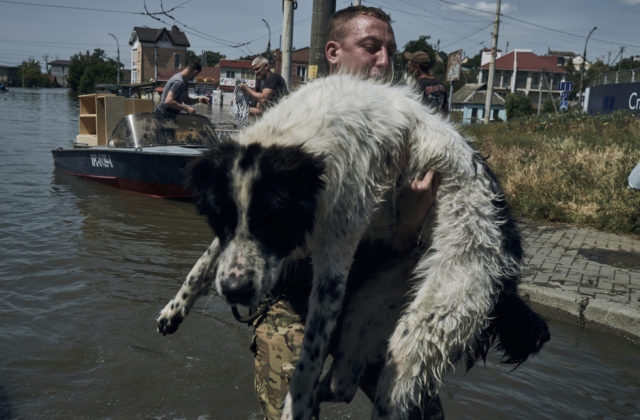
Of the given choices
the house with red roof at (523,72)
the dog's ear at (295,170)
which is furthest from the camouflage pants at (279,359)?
the house with red roof at (523,72)

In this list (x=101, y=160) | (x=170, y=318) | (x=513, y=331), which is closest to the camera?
(x=513, y=331)

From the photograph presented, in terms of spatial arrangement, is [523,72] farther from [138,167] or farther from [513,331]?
[513,331]

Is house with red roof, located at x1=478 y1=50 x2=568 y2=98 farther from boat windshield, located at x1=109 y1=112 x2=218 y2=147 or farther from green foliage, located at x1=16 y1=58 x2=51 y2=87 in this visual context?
green foliage, located at x1=16 y1=58 x2=51 y2=87

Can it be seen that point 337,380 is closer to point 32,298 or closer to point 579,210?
point 32,298

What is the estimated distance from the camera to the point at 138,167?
13469 millimetres

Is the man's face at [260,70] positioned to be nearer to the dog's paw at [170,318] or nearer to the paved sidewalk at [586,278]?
the paved sidewalk at [586,278]

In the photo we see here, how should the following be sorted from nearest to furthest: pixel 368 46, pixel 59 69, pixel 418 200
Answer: pixel 418 200
pixel 368 46
pixel 59 69

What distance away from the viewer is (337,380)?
2424 mm

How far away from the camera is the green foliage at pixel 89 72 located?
109 metres

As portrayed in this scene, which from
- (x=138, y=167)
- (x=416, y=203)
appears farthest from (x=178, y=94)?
(x=416, y=203)

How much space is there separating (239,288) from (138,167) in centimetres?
1241

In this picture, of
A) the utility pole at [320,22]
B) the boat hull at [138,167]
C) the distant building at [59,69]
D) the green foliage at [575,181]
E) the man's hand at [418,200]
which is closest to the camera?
the man's hand at [418,200]

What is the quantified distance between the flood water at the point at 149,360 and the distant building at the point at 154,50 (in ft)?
335

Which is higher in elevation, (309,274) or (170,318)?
(309,274)
